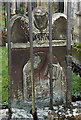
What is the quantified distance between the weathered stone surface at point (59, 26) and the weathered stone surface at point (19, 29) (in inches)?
11.8

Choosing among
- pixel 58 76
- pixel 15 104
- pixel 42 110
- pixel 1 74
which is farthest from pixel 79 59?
pixel 42 110

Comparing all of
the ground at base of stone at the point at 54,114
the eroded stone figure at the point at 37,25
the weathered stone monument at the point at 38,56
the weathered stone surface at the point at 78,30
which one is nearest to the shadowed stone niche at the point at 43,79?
the weathered stone monument at the point at 38,56

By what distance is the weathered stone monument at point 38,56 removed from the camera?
90.0 inches

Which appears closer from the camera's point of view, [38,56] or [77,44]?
[38,56]

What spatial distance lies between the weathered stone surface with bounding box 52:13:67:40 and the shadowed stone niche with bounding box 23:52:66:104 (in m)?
0.25

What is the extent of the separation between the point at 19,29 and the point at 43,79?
25.5 inches

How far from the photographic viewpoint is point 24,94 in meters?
2.45

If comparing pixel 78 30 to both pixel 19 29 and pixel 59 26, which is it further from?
pixel 19 29

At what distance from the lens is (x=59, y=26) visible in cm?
236

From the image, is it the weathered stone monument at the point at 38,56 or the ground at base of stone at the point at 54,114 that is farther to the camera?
the weathered stone monument at the point at 38,56

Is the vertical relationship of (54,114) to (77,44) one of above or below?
below

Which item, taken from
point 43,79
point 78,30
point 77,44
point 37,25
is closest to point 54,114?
point 43,79

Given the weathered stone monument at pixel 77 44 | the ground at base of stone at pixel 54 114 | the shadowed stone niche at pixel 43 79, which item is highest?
the weathered stone monument at pixel 77 44

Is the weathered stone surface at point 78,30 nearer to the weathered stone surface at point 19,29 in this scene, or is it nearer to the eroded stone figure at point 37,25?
the eroded stone figure at point 37,25
